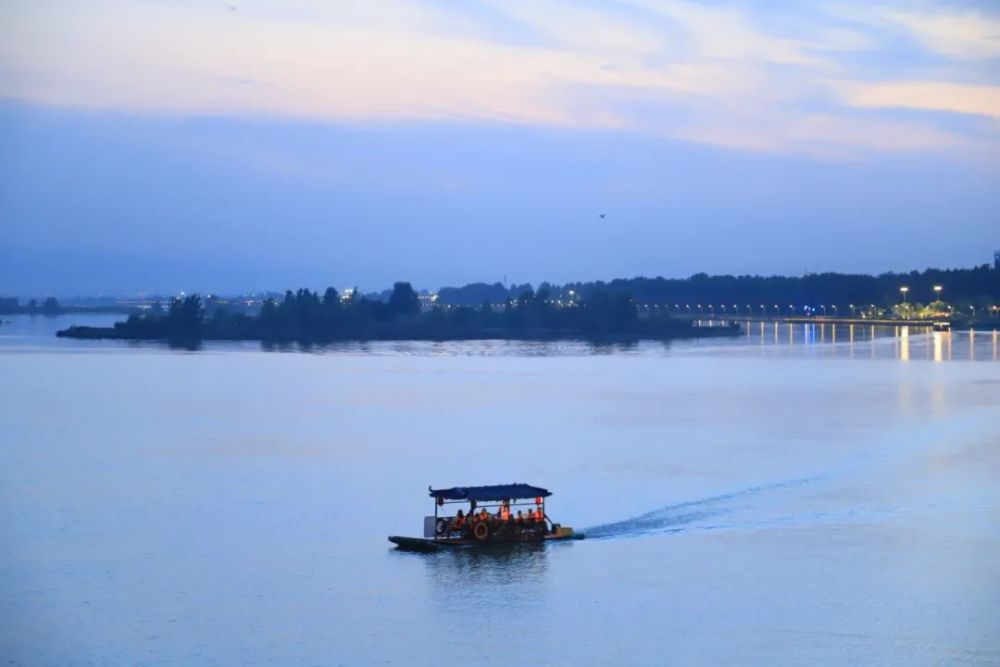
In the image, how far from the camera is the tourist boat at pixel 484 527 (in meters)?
18.9

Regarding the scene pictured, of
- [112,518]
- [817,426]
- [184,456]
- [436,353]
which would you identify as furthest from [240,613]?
[436,353]

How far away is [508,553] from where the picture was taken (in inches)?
741

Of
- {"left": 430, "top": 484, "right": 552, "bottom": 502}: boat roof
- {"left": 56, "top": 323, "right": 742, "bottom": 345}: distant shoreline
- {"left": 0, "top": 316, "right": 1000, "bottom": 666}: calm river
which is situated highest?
{"left": 56, "top": 323, "right": 742, "bottom": 345}: distant shoreline

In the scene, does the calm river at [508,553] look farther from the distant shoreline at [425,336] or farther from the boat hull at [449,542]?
the distant shoreline at [425,336]

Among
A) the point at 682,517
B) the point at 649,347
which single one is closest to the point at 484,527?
the point at 682,517

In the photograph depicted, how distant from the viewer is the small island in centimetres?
8869

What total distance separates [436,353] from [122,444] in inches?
1685

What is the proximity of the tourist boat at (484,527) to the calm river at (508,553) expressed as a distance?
315 millimetres

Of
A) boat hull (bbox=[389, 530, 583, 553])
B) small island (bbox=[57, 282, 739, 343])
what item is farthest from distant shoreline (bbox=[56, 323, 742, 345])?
boat hull (bbox=[389, 530, 583, 553])

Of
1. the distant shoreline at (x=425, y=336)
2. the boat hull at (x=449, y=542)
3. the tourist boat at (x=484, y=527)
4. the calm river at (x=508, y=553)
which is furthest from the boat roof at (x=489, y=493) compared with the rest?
the distant shoreline at (x=425, y=336)

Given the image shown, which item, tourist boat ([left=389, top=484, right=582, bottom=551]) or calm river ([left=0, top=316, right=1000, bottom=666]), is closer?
calm river ([left=0, top=316, right=1000, bottom=666])

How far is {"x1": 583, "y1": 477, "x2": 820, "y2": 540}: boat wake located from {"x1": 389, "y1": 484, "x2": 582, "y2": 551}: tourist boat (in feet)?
2.55

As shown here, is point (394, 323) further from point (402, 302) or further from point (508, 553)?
point (508, 553)

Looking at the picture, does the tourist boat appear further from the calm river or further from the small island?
the small island
